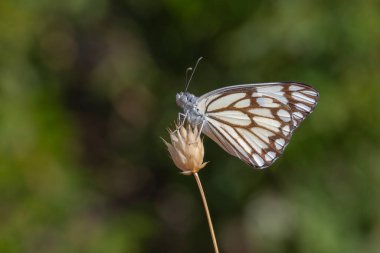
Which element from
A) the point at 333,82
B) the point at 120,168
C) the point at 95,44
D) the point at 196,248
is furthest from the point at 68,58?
the point at 333,82

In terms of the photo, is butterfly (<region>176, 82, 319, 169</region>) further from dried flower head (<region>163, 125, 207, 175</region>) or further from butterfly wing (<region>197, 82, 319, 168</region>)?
dried flower head (<region>163, 125, 207, 175</region>)

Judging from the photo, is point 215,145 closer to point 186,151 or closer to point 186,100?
point 186,100

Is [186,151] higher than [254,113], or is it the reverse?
[254,113]

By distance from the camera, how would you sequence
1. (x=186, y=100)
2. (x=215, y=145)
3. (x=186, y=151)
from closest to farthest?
(x=186, y=151) → (x=186, y=100) → (x=215, y=145)

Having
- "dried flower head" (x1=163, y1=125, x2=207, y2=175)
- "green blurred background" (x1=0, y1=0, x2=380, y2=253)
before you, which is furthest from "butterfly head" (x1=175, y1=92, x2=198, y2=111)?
"green blurred background" (x1=0, y1=0, x2=380, y2=253)

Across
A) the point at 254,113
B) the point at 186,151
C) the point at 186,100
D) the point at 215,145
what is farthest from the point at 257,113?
the point at 215,145

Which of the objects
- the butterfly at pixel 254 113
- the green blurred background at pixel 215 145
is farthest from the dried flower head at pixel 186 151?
the green blurred background at pixel 215 145

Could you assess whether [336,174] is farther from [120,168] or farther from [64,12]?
[64,12]

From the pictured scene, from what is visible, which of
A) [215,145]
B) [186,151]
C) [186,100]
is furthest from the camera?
[215,145]
